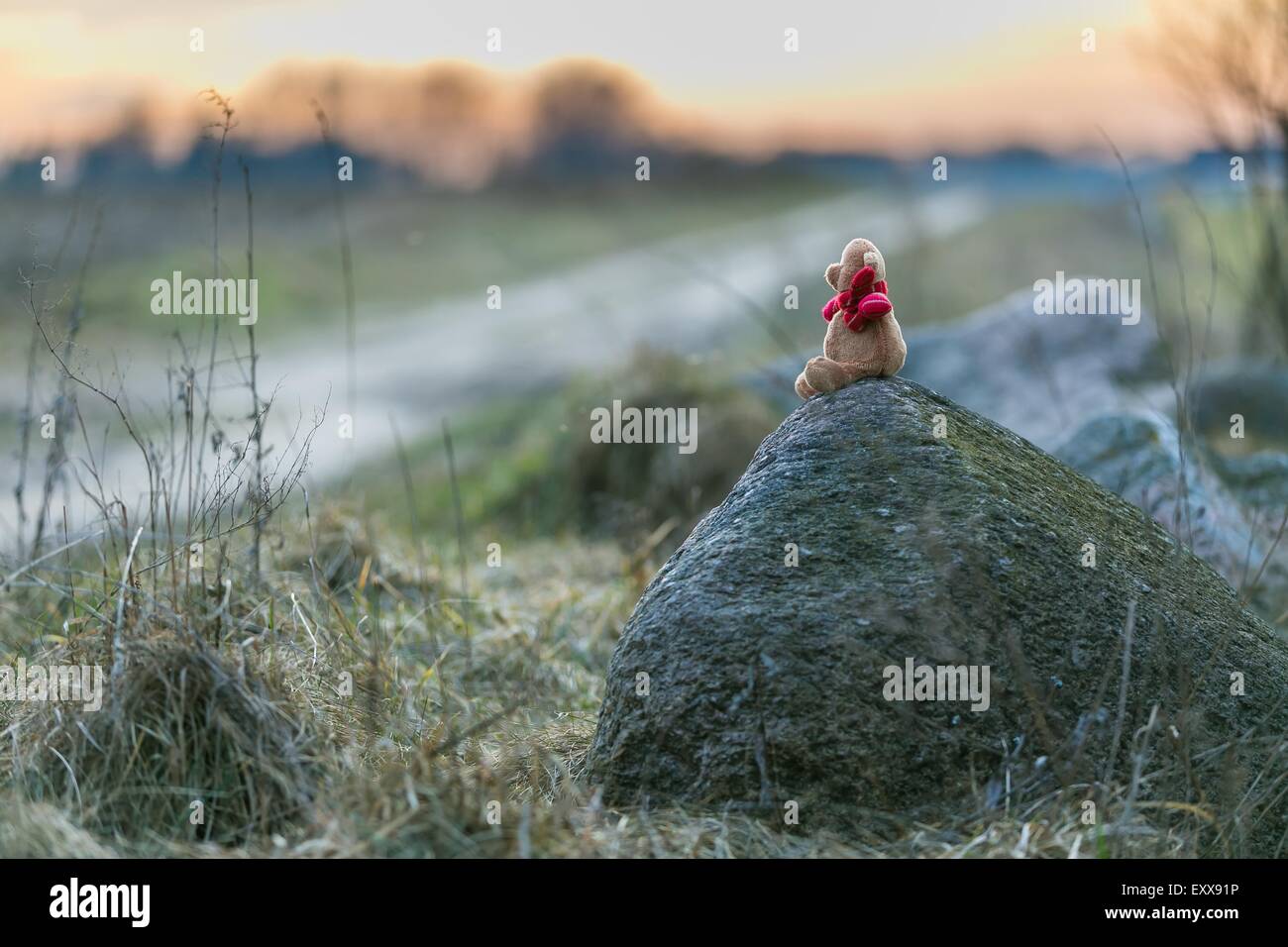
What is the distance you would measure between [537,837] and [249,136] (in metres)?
22.6

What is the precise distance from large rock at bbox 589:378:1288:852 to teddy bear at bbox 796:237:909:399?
12cm

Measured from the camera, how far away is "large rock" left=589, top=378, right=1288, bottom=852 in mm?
3164

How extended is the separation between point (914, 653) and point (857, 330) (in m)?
0.99

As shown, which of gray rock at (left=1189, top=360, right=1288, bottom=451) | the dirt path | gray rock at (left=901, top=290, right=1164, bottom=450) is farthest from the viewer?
the dirt path

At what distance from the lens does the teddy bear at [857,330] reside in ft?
12.0

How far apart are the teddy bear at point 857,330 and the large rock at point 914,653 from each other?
12cm

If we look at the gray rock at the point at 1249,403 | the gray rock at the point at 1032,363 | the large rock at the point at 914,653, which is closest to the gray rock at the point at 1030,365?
the gray rock at the point at 1032,363

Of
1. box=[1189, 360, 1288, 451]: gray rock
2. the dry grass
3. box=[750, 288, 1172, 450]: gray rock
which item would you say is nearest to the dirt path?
box=[750, 288, 1172, 450]: gray rock

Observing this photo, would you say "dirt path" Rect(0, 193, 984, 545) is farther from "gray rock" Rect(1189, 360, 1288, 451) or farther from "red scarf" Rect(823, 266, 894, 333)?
"red scarf" Rect(823, 266, 894, 333)

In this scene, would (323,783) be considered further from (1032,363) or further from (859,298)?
(1032,363)

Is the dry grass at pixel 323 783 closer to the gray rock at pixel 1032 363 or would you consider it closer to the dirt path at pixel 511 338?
the dirt path at pixel 511 338

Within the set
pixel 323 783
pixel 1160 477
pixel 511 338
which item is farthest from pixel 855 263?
pixel 511 338

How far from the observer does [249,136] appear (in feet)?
76.6
